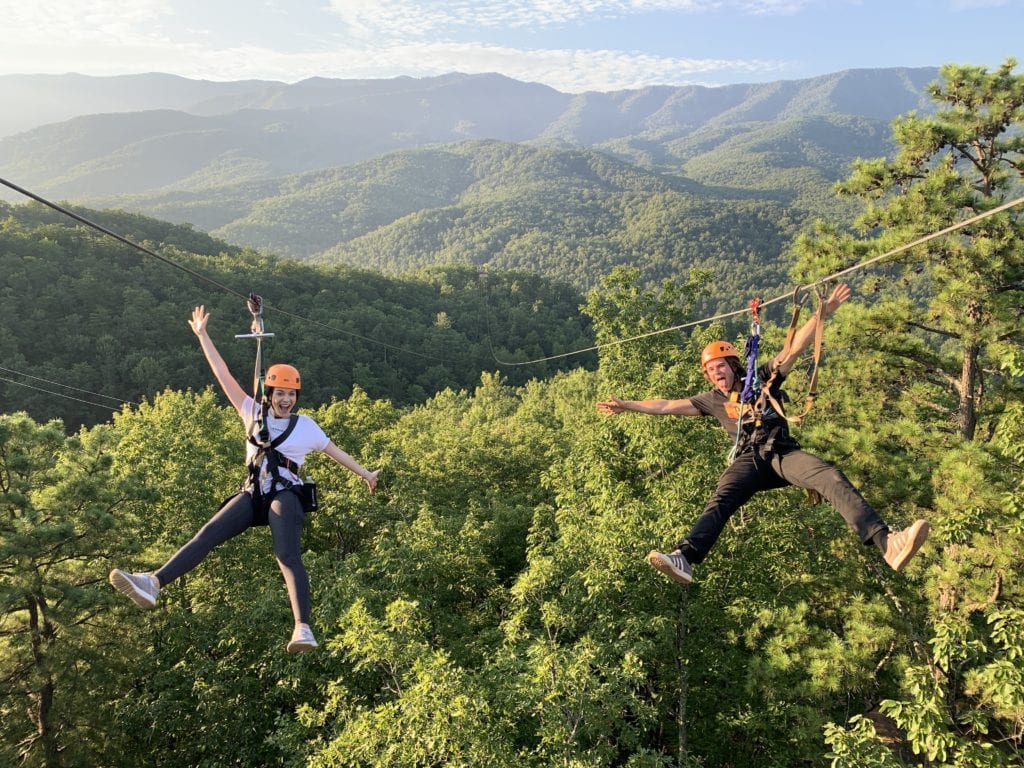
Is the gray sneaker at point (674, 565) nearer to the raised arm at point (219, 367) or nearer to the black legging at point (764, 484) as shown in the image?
the black legging at point (764, 484)

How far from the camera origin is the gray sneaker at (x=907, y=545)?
348 cm

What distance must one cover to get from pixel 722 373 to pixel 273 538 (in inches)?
139

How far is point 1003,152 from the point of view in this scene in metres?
10.4

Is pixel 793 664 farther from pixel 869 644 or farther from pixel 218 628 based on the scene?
Result: pixel 218 628

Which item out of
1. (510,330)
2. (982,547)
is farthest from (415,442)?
(510,330)

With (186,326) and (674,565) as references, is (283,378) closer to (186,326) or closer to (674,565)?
(674,565)

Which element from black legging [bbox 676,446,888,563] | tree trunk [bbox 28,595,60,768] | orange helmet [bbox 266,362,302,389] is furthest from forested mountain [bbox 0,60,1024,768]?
orange helmet [bbox 266,362,302,389]

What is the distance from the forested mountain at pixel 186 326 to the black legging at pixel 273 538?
114ft

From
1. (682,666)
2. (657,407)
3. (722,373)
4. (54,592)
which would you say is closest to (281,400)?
(657,407)

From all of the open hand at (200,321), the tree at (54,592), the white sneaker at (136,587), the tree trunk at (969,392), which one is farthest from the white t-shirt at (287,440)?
the tree trunk at (969,392)

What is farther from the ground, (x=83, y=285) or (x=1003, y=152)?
(x=1003, y=152)

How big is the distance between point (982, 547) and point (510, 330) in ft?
302

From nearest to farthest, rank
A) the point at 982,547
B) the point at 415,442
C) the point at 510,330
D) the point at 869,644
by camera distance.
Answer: the point at 982,547
the point at 869,644
the point at 415,442
the point at 510,330

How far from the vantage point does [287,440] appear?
13.6ft
